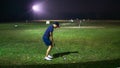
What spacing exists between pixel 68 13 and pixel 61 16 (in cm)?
410

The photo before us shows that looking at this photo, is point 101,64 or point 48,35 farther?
point 48,35

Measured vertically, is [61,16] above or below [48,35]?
below

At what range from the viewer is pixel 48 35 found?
17453 millimetres

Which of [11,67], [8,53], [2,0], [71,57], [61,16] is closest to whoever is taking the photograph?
[11,67]

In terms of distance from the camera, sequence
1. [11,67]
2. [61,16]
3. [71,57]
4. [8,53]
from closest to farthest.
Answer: [11,67] < [71,57] < [8,53] < [61,16]

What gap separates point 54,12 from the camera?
148500 millimetres

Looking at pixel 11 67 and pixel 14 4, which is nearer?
pixel 11 67

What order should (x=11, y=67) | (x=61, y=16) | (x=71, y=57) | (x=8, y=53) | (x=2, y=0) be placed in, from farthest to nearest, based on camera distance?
(x=61, y=16), (x=2, y=0), (x=8, y=53), (x=71, y=57), (x=11, y=67)

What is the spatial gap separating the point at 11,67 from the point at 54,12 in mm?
133217

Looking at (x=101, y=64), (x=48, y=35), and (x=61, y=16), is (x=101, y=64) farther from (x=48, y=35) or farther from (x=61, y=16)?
(x=61, y=16)

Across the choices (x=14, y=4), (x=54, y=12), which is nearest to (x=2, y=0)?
(x=14, y=4)

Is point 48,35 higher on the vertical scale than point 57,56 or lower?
higher

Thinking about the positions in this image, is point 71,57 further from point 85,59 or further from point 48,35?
point 48,35

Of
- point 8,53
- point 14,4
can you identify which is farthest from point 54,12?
point 8,53
